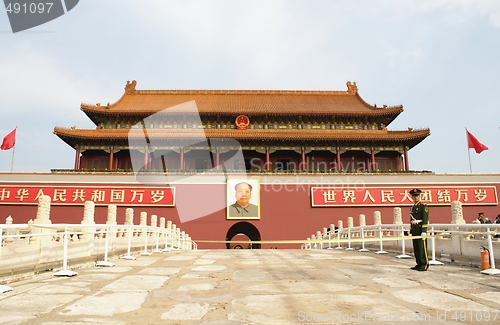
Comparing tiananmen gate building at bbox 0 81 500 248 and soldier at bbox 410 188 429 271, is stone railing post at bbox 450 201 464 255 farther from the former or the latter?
tiananmen gate building at bbox 0 81 500 248

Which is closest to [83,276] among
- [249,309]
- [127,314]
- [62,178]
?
[127,314]

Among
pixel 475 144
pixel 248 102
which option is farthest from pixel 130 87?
pixel 475 144

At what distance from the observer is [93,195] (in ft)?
67.7

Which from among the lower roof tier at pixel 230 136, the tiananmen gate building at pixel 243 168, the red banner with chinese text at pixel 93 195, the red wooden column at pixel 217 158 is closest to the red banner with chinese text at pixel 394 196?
the tiananmen gate building at pixel 243 168

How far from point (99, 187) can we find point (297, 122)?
12899mm

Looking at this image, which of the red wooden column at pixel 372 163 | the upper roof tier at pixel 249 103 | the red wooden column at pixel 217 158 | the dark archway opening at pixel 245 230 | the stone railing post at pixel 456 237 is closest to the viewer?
the stone railing post at pixel 456 237

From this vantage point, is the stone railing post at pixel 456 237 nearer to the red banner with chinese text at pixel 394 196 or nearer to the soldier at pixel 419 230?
the soldier at pixel 419 230

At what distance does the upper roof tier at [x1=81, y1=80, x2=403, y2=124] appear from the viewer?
2486 centimetres

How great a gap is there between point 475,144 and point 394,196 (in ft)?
20.2

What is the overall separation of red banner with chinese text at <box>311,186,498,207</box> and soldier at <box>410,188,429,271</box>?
46.9 feet

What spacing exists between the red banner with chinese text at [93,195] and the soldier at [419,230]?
15.6 m

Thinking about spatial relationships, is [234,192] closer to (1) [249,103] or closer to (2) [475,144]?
(1) [249,103]

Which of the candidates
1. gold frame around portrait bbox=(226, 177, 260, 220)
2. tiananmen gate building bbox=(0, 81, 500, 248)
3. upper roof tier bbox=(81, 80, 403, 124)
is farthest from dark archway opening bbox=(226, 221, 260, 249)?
upper roof tier bbox=(81, 80, 403, 124)

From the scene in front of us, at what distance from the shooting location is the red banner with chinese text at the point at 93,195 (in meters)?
20.3
